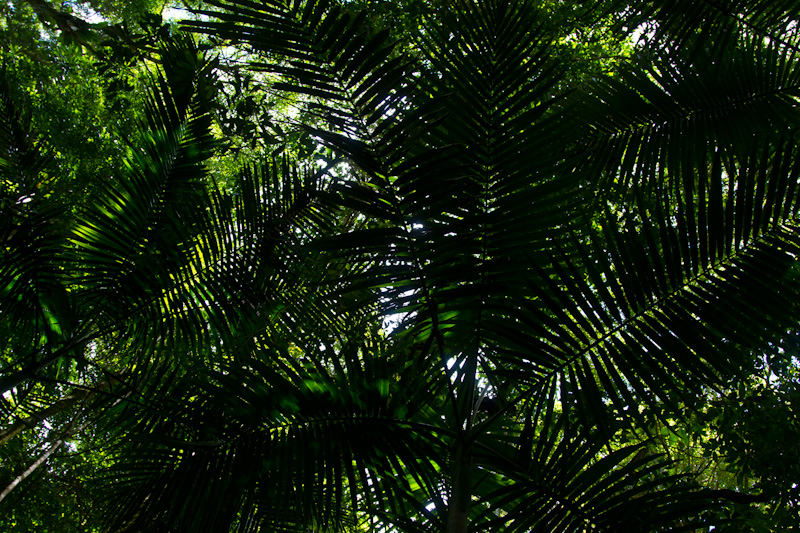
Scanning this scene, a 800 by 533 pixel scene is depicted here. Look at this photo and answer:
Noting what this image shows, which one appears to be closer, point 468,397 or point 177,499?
point 177,499

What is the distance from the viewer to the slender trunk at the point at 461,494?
1320 millimetres

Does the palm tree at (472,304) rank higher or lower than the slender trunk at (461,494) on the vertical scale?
higher

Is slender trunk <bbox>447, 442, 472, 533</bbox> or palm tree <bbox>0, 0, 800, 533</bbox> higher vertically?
palm tree <bbox>0, 0, 800, 533</bbox>

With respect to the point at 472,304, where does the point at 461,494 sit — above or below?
below

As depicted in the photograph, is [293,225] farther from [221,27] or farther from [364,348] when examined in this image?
[221,27]

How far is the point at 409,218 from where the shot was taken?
1.42 meters

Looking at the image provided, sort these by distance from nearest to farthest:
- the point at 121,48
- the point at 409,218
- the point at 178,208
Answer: the point at 409,218 < the point at 178,208 < the point at 121,48

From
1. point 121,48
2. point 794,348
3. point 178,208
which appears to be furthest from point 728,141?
point 121,48

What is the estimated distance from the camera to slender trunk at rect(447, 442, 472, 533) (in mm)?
1320

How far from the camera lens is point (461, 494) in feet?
4.47

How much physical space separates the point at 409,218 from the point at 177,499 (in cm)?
97

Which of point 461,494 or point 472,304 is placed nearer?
point 461,494

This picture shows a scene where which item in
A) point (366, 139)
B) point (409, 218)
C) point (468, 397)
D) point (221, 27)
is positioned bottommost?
point (468, 397)

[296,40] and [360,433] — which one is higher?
[296,40]
